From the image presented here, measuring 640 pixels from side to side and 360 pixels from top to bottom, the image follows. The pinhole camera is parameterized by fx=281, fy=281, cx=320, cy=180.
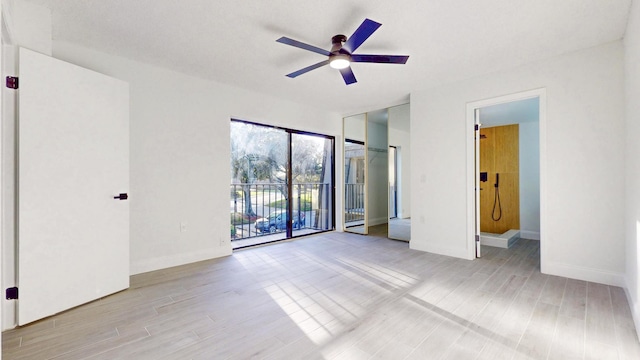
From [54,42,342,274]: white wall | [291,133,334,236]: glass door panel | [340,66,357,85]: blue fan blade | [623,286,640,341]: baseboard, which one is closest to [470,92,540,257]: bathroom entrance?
[623,286,640,341]: baseboard

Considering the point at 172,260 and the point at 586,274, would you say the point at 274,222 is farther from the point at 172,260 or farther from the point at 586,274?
the point at 586,274

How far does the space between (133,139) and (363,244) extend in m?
3.59

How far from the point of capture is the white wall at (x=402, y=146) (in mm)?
5270

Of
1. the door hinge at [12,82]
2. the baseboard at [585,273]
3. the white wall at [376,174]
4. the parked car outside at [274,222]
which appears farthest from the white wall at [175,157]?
the baseboard at [585,273]

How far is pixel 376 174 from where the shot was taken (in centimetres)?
636

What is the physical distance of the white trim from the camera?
2832mm

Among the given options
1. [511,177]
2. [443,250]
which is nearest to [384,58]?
[443,250]

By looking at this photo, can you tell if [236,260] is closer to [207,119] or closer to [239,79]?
[207,119]

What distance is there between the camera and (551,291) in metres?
2.72

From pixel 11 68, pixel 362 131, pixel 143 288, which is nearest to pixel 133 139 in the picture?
pixel 11 68

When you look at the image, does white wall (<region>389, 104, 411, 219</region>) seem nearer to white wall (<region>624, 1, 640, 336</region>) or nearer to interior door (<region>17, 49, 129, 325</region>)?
white wall (<region>624, 1, 640, 336</region>)

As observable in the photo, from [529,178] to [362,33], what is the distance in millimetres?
5193

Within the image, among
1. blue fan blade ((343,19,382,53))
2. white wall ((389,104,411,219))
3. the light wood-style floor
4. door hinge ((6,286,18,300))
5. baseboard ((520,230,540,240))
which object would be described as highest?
blue fan blade ((343,19,382,53))

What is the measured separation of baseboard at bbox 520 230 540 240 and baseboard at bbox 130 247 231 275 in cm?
541
